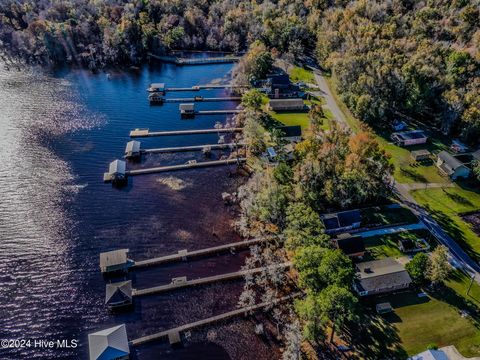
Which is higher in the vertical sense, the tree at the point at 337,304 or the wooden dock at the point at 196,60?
the wooden dock at the point at 196,60

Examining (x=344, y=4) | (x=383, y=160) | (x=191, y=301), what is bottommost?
(x=191, y=301)

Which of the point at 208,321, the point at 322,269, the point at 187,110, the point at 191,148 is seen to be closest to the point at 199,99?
the point at 187,110

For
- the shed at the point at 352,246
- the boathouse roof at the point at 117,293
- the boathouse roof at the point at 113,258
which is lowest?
the boathouse roof at the point at 117,293

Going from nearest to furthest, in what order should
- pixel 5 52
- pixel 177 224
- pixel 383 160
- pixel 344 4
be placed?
pixel 177 224, pixel 383 160, pixel 5 52, pixel 344 4

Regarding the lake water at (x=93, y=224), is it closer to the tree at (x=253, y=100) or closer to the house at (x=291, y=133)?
Result: the tree at (x=253, y=100)

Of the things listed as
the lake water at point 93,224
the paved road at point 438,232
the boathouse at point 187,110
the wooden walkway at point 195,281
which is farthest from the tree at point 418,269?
the boathouse at point 187,110

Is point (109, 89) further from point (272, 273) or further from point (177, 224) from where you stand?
point (272, 273)

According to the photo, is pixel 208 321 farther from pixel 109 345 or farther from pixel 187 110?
pixel 187 110

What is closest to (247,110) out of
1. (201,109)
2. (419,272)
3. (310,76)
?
(201,109)
